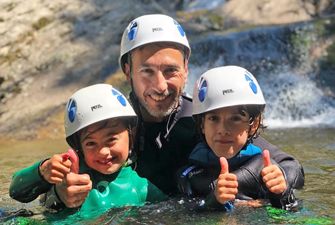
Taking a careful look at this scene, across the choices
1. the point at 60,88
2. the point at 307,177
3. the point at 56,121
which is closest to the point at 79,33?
the point at 60,88

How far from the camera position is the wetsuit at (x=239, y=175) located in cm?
402

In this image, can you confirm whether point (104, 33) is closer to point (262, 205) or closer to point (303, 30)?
point (303, 30)

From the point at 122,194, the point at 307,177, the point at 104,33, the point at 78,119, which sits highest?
the point at 104,33

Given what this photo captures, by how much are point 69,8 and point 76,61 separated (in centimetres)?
181

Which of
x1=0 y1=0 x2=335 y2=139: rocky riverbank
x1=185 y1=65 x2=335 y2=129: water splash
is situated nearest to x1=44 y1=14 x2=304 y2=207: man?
x1=185 y1=65 x2=335 y2=129: water splash

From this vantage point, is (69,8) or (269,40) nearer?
(269,40)

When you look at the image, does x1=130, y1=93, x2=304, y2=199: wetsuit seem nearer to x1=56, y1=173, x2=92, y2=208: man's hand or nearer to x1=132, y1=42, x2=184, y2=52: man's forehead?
x1=132, y1=42, x2=184, y2=52: man's forehead

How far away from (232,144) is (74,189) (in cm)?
102

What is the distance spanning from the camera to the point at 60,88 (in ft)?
41.1

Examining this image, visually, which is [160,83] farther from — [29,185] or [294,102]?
[294,102]

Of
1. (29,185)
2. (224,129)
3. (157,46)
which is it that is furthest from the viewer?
(157,46)

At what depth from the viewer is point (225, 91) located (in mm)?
3926

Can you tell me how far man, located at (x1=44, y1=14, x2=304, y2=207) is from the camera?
14.5 ft

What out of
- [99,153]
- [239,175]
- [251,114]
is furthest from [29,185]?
[251,114]
